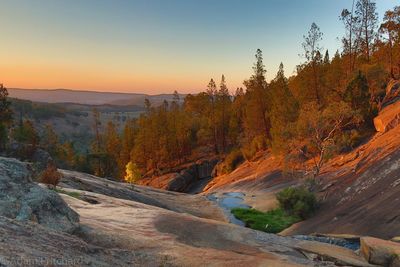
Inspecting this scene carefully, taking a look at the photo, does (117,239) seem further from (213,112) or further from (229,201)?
(213,112)

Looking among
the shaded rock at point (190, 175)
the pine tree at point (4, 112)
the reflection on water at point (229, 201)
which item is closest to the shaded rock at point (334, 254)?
the reflection on water at point (229, 201)

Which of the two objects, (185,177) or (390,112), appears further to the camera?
(185,177)

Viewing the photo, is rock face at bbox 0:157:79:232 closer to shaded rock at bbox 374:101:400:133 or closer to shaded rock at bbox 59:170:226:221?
shaded rock at bbox 59:170:226:221

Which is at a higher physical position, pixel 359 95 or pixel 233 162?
pixel 359 95

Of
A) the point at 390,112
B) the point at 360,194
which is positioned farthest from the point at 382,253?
the point at 390,112

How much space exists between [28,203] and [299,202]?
27.8 metres

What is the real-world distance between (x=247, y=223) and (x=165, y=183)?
49257 mm

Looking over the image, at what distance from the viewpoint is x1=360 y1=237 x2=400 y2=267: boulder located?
53.7ft

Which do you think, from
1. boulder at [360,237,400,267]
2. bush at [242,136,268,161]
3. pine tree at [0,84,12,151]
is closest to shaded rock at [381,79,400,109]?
bush at [242,136,268,161]

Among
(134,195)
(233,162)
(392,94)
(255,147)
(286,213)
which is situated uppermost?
(392,94)

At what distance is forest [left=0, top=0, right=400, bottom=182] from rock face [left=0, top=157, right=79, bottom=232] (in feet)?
101

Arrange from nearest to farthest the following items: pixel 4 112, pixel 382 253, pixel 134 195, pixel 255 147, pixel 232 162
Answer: pixel 382 253 → pixel 134 195 → pixel 4 112 → pixel 255 147 → pixel 232 162

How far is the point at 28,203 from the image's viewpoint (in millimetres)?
13164

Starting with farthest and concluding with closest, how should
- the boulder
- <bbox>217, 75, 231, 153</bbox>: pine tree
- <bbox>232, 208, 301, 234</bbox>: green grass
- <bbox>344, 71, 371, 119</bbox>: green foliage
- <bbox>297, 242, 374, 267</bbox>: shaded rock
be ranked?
<bbox>217, 75, 231, 153</bbox>: pine tree → <bbox>344, 71, 371, 119</bbox>: green foliage → <bbox>232, 208, 301, 234</bbox>: green grass → the boulder → <bbox>297, 242, 374, 267</bbox>: shaded rock
